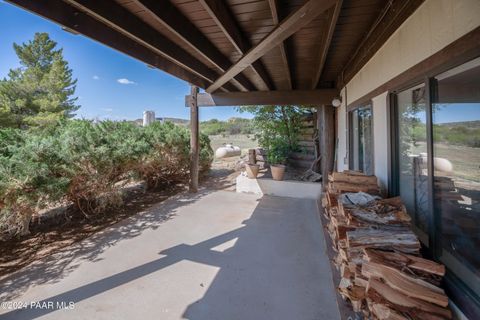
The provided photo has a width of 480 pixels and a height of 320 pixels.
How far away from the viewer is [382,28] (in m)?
2.37

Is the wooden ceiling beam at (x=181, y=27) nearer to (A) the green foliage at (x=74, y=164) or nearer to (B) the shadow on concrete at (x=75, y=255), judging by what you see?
(A) the green foliage at (x=74, y=164)

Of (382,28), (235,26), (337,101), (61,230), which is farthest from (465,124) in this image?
(61,230)

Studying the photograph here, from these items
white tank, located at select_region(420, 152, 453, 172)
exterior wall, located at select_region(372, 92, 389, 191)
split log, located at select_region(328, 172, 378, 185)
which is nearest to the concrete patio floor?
split log, located at select_region(328, 172, 378, 185)

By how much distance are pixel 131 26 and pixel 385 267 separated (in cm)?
299

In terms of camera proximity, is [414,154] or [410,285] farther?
[414,154]

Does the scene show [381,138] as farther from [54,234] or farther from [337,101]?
[54,234]

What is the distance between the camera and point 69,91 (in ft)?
61.3

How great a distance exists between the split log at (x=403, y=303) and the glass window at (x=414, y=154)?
0.59m

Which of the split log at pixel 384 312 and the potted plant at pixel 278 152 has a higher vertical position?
the potted plant at pixel 278 152

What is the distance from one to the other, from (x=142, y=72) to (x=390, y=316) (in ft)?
69.2

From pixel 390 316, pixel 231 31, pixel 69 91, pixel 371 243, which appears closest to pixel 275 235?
pixel 371 243

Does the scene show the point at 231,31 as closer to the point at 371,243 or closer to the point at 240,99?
the point at 371,243

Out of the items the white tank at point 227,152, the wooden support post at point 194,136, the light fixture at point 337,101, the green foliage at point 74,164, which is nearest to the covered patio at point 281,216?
the green foliage at point 74,164

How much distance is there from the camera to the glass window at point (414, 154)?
1778mm
